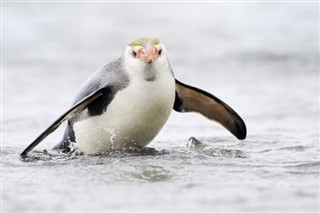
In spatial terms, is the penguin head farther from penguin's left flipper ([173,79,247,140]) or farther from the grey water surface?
penguin's left flipper ([173,79,247,140])

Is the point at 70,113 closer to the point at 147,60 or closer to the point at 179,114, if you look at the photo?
the point at 147,60

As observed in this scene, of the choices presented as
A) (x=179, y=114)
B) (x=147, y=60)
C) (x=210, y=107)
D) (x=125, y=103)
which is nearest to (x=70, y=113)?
(x=125, y=103)

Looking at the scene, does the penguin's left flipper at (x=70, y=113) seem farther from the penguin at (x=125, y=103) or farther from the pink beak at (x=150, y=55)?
the pink beak at (x=150, y=55)

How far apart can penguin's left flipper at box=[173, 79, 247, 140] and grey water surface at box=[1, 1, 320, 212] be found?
0.21 m

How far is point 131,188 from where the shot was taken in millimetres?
4949

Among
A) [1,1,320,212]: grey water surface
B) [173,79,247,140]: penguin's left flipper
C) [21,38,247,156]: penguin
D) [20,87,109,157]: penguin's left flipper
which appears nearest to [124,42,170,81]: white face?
[21,38,247,156]: penguin

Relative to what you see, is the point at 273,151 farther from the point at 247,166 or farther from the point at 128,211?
the point at 128,211

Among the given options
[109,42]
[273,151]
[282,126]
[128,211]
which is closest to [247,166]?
[273,151]

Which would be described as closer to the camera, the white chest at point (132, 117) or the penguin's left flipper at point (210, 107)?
the white chest at point (132, 117)

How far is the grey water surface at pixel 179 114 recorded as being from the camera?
15.7ft

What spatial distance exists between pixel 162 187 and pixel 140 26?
13267 mm

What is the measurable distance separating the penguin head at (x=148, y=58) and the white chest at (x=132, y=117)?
0.07 metres

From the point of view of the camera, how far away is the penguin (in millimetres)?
5836

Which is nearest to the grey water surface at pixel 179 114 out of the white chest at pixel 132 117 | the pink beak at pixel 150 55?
the white chest at pixel 132 117
